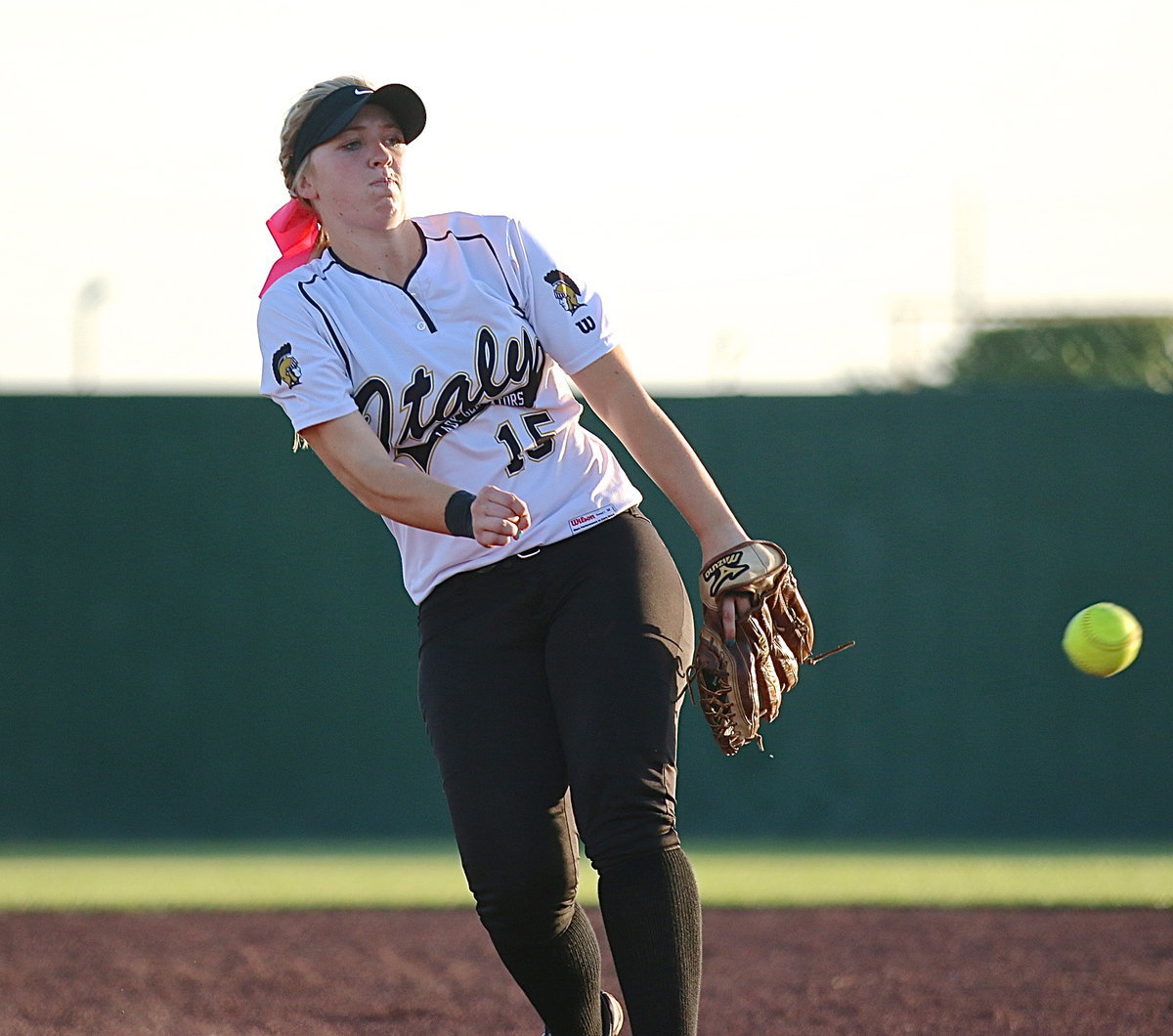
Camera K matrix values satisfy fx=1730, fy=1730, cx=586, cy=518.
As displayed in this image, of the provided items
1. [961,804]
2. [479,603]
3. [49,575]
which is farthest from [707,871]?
[479,603]

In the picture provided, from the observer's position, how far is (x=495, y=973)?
17.2 feet

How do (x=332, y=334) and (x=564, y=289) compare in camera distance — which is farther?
(x=564, y=289)

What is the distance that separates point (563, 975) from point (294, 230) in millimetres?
1548

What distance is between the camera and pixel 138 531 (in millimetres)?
9258

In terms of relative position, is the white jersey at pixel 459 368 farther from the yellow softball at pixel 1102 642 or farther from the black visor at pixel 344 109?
the yellow softball at pixel 1102 642

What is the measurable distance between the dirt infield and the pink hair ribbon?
2.03 m

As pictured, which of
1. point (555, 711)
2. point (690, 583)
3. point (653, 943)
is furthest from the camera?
point (690, 583)

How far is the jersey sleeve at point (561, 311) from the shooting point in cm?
328

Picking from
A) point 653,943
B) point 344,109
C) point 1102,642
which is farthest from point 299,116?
point 1102,642

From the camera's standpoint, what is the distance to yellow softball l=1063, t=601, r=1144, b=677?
5.81m

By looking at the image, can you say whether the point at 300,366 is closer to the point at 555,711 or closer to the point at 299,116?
the point at 299,116

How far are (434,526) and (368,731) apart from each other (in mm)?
6378

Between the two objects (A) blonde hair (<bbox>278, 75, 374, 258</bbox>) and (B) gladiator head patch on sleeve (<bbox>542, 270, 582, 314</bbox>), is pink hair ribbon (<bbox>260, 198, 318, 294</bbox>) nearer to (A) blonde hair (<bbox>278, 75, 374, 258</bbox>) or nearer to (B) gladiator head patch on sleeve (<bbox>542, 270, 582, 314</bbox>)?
(A) blonde hair (<bbox>278, 75, 374, 258</bbox>)

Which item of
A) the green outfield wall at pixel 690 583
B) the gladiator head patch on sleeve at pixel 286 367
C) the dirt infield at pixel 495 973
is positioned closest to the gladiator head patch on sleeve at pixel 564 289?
the gladiator head patch on sleeve at pixel 286 367
